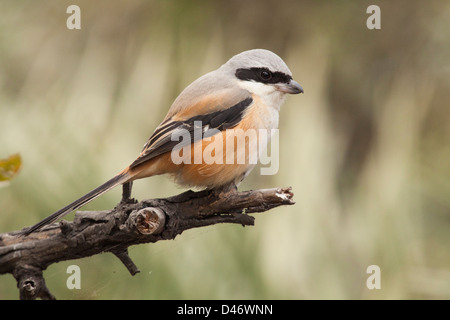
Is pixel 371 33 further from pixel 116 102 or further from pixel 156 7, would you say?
pixel 116 102

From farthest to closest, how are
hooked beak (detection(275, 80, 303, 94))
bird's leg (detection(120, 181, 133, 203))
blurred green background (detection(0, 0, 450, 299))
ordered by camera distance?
blurred green background (detection(0, 0, 450, 299)) → hooked beak (detection(275, 80, 303, 94)) → bird's leg (detection(120, 181, 133, 203))

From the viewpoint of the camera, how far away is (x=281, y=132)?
7.30 ft

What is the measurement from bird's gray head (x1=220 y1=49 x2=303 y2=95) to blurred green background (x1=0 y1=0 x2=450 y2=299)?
639 mm

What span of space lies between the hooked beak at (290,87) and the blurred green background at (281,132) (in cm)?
66

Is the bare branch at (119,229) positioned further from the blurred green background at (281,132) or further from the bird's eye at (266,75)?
A: the blurred green background at (281,132)

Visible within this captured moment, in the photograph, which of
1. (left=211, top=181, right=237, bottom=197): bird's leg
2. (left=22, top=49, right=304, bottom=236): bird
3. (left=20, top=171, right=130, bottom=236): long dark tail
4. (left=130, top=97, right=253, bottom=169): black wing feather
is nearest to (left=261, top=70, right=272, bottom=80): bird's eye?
(left=22, top=49, right=304, bottom=236): bird

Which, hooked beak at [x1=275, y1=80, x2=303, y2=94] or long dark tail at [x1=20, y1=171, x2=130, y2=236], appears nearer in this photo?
long dark tail at [x1=20, y1=171, x2=130, y2=236]

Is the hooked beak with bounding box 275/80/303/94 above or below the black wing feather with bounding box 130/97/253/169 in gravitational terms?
above

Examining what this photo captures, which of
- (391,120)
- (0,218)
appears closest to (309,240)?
(391,120)

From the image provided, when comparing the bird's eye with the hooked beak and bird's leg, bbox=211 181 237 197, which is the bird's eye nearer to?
the hooked beak

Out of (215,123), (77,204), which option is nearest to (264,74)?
(215,123)

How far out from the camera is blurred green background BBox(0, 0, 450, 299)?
1950 millimetres

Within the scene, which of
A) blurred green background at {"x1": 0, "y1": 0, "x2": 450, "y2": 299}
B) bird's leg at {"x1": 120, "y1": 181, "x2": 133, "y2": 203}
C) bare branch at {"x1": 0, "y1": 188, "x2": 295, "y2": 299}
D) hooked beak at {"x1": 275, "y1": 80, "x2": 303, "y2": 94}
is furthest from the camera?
blurred green background at {"x1": 0, "y1": 0, "x2": 450, "y2": 299}

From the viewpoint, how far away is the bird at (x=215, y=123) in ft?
4.48
